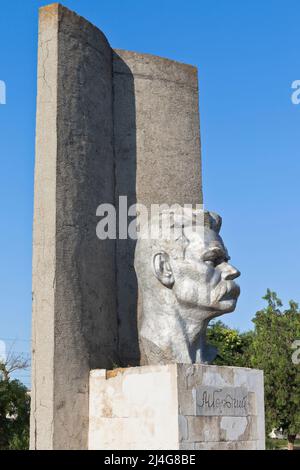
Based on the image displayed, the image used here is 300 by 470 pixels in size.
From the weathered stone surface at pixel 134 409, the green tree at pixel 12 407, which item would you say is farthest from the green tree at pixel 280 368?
the weathered stone surface at pixel 134 409

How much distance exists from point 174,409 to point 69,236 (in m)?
1.84

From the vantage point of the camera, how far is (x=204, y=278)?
6.75 m

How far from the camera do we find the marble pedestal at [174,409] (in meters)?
5.88

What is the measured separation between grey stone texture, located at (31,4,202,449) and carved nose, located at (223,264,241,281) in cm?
101

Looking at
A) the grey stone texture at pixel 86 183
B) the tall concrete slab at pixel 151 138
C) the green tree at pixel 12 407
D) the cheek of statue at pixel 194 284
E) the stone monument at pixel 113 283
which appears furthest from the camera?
the green tree at pixel 12 407

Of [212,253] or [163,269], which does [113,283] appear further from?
[212,253]

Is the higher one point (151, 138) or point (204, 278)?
point (151, 138)

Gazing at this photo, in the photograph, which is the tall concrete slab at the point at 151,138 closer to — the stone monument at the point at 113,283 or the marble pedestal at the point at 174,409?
the stone monument at the point at 113,283

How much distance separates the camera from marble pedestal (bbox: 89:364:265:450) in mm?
5879

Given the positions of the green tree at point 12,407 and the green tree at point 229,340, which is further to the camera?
the green tree at point 229,340

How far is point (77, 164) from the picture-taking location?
683 cm

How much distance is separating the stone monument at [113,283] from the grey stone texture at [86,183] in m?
0.01
